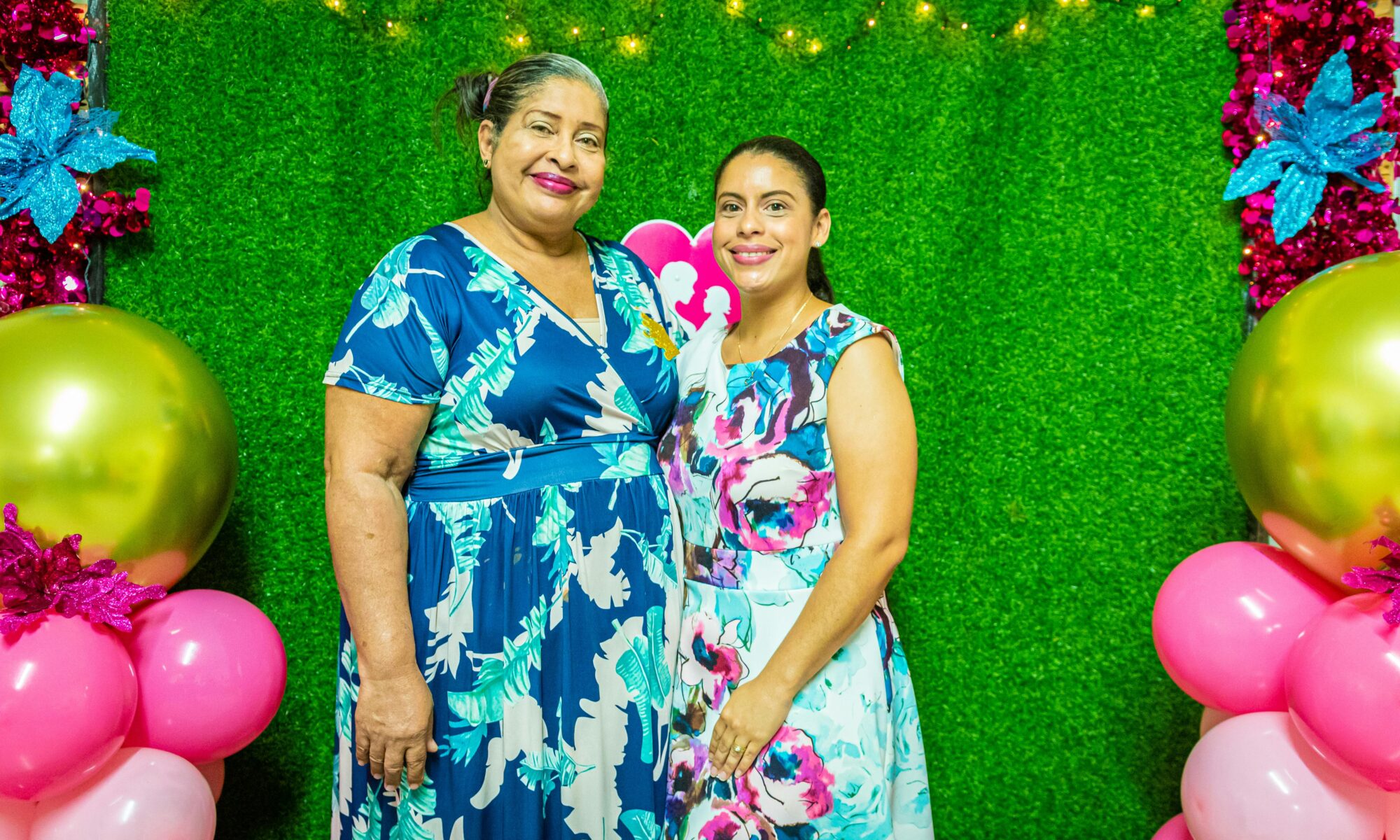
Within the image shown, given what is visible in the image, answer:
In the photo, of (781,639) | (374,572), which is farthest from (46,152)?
(781,639)

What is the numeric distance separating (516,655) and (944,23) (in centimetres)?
199

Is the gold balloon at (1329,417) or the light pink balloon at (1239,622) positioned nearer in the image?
the gold balloon at (1329,417)

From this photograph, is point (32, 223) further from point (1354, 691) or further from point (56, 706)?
point (1354, 691)

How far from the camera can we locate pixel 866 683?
1.50 meters

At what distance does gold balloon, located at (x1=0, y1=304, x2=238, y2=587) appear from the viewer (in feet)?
4.61

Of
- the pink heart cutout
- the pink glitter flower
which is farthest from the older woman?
the pink heart cutout

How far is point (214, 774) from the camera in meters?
1.77

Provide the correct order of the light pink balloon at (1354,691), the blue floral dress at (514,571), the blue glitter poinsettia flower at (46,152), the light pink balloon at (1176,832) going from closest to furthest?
the light pink balloon at (1354,691), the blue floral dress at (514,571), the light pink balloon at (1176,832), the blue glitter poinsettia flower at (46,152)

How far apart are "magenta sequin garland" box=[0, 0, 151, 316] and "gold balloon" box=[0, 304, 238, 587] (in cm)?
68

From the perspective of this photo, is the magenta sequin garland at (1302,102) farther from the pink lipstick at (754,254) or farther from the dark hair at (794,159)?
the pink lipstick at (754,254)

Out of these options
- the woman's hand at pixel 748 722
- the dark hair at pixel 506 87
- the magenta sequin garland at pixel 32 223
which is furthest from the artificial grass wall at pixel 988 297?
the woman's hand at pixel 748 722

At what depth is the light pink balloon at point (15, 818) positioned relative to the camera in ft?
4.66

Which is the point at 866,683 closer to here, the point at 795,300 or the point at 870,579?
the point at 870,579

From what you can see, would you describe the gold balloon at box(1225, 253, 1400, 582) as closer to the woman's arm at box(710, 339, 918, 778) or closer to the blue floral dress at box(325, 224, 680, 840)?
the woman's arm at box(710, 339, 918, 778)
